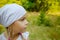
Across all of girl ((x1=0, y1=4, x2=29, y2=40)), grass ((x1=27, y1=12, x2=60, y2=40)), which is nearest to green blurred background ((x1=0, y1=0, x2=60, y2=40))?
grass ((x1=27, y1=12, x2=60, y2=40))

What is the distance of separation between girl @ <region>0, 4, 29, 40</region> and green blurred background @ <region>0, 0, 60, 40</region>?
8.20 ft

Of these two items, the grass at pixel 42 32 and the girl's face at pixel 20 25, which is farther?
the grass at pixel 42 32

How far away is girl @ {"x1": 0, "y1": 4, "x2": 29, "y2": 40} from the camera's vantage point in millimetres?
1482

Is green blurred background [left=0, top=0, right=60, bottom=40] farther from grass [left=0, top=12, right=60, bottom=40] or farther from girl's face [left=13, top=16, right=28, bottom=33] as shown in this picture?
girl's face [left=13, top=16, right=28, bottom=33]

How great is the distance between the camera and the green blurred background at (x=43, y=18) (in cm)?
435

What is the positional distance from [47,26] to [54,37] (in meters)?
0.55

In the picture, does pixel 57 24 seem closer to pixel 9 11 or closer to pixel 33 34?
pixel 33 34

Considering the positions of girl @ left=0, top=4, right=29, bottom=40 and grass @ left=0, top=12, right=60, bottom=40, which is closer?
girl @ left=0, top=4, right=29, bottom=40

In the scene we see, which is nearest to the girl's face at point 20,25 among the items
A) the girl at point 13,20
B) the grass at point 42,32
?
the girl at point 13,20

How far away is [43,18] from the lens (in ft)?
16.0

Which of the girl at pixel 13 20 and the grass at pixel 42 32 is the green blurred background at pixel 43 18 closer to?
the grass at pixel 42 32

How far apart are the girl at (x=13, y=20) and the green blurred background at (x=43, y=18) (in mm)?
2499

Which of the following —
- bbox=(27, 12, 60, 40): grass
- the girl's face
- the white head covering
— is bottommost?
bbox=(27, 12, 60, 40): grass

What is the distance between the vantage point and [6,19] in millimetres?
1500
